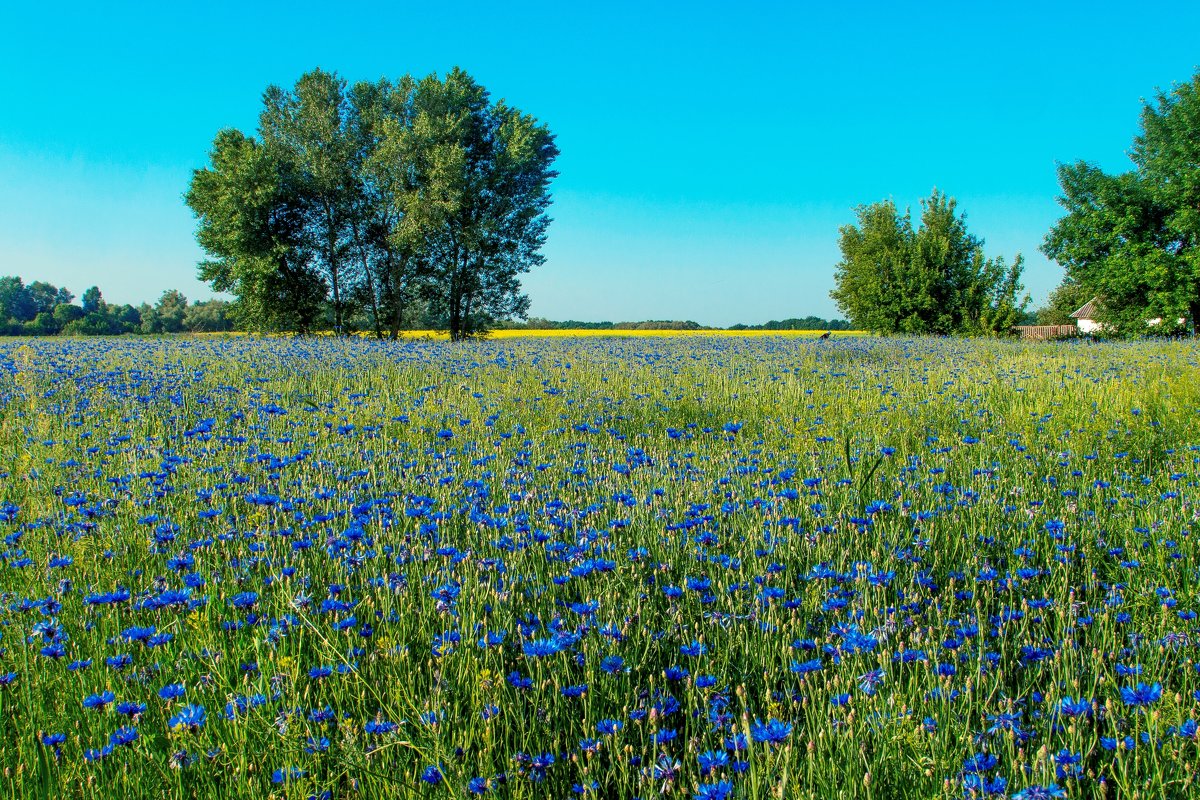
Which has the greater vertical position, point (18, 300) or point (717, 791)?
point (18, 300)

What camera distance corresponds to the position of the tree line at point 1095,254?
30.5 meters

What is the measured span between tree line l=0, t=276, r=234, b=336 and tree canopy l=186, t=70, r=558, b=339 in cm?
2149

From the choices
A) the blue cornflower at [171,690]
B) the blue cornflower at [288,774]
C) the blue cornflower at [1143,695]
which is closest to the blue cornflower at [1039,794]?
the blue cornflower at [1143,695]

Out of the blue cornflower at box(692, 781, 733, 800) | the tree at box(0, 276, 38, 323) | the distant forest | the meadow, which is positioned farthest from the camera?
the tree at box(0, 276, 38, 323)

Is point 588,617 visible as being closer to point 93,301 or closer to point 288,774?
point 288,774

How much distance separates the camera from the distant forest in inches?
1934

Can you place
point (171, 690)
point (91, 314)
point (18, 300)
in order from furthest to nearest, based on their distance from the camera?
point (18, 300) < point (91, 314) < point (171, 690)

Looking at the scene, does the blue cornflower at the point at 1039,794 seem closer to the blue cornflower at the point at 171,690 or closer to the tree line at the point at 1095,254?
the blue cornflower at the point at 171,690

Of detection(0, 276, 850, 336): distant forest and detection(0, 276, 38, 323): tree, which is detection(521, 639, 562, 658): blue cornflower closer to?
detection(0, 276, 850, 336): distant forest

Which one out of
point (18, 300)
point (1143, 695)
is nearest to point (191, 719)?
point (1143, 695)

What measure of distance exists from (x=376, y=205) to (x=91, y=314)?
39.8 m

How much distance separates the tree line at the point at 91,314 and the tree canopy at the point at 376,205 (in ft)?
70.5

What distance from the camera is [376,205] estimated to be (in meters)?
30.8

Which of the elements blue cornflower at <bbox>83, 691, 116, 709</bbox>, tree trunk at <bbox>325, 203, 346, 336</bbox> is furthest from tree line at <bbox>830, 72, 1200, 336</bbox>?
blue cornflower at <bbox>83, 691, 116, 709</bbox>
